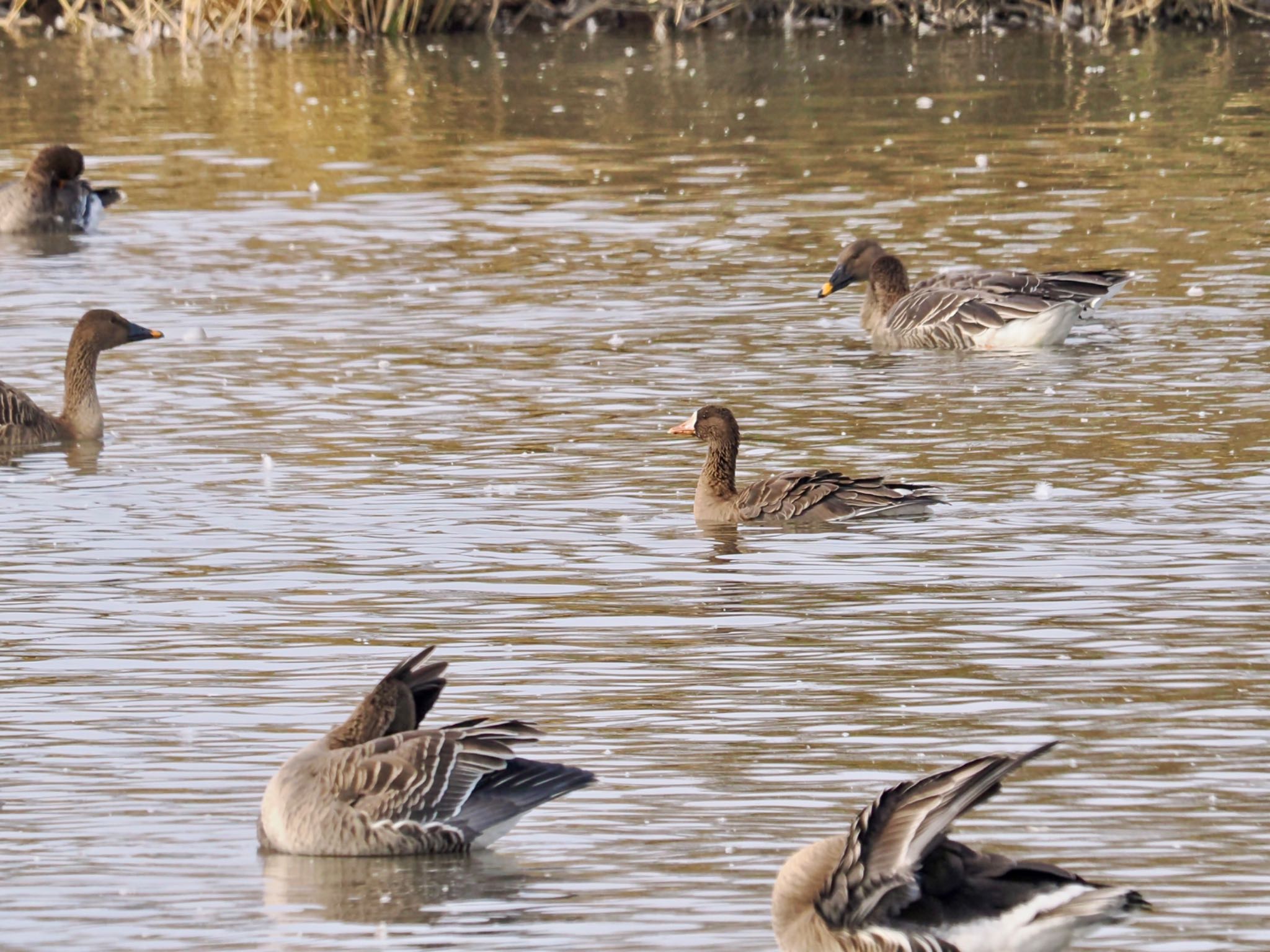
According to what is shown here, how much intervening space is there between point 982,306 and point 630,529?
6.00 metres

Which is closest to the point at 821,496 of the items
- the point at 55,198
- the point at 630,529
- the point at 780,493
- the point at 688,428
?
the point at 780,493

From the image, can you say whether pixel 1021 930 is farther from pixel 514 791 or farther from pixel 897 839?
pixel 514 791

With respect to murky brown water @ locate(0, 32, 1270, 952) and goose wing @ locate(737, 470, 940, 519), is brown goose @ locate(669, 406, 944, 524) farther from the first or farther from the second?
murky brown water @ locate(0, 32, 1270, 952)

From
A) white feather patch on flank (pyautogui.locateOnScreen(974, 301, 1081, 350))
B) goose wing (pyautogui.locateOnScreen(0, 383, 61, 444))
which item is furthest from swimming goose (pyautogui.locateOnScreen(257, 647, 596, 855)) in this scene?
white feather patch on flank (pyautogui.locateOnScreen(974, 301, 1081, 350))

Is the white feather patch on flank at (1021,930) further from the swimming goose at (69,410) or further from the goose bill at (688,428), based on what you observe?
the swimming goose at (69,410)

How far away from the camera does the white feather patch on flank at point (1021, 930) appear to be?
6.15 meters

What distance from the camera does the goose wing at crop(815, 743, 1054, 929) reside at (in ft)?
19.8

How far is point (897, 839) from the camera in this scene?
621 cm

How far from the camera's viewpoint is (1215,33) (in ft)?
128

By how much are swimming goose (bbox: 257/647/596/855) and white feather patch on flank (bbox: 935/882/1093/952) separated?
7.08 feet

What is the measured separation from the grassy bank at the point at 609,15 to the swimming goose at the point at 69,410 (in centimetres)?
2326

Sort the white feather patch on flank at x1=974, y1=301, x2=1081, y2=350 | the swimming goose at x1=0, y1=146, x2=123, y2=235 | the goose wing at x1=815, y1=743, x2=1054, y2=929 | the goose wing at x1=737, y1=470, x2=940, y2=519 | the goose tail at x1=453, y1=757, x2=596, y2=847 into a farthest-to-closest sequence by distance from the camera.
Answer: the swimming goose at x1=0, y1=146, x2=123, y2=235 < the white feather patch on flank at x1=974, y1=301, x2=1081, y2=350 < the goose wing at x1=737, y1=470, x2=940, y2=519 < the goose tail at x1=453, y1=757, x2=596, y2=847 < the goose wing at x1=815, y1=743, x2=1054, y2=929

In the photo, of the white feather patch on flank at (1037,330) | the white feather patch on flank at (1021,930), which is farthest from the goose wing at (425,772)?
the white feather patch on flank at (1037,330)

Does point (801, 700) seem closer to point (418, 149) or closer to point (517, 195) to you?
point (517, 195)
